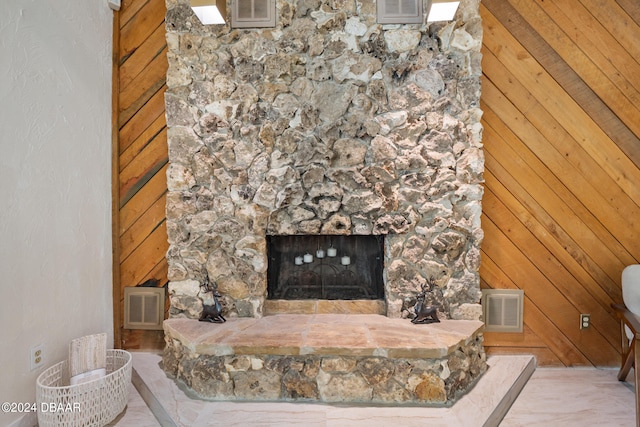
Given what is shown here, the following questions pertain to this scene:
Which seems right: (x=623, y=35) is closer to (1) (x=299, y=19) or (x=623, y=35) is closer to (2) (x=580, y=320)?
(2) (x=580, y=320)

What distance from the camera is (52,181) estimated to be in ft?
7.58

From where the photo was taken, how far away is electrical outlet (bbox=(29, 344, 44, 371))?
2.11 meters

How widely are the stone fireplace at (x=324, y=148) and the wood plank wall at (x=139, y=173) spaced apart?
25 cm

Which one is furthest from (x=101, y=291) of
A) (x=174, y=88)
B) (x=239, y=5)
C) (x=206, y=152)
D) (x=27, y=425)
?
(x=239, y=5)

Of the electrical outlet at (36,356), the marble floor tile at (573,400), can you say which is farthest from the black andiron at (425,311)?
the electrical outlet at (36,356)

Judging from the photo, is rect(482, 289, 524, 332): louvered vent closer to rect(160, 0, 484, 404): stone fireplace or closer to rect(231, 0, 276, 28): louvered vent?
rect(160, 0, 484, 404): stone fireplace

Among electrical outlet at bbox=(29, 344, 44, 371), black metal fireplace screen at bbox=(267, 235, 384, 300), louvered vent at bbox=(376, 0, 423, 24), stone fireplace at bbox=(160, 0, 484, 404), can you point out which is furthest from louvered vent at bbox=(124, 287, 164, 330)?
louvered vent at bbox=(376, 0, 423, 24)

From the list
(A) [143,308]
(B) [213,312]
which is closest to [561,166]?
(B) [213,312]

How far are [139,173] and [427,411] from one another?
276 cm

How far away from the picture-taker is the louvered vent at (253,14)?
269cm

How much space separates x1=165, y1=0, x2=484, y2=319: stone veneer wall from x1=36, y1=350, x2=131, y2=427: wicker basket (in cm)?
70

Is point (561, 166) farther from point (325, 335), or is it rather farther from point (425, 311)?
point (325, 335)

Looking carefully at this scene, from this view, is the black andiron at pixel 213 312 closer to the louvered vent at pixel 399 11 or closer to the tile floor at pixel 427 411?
the tile floor at pixel 427 411

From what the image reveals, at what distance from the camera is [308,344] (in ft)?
7.41
